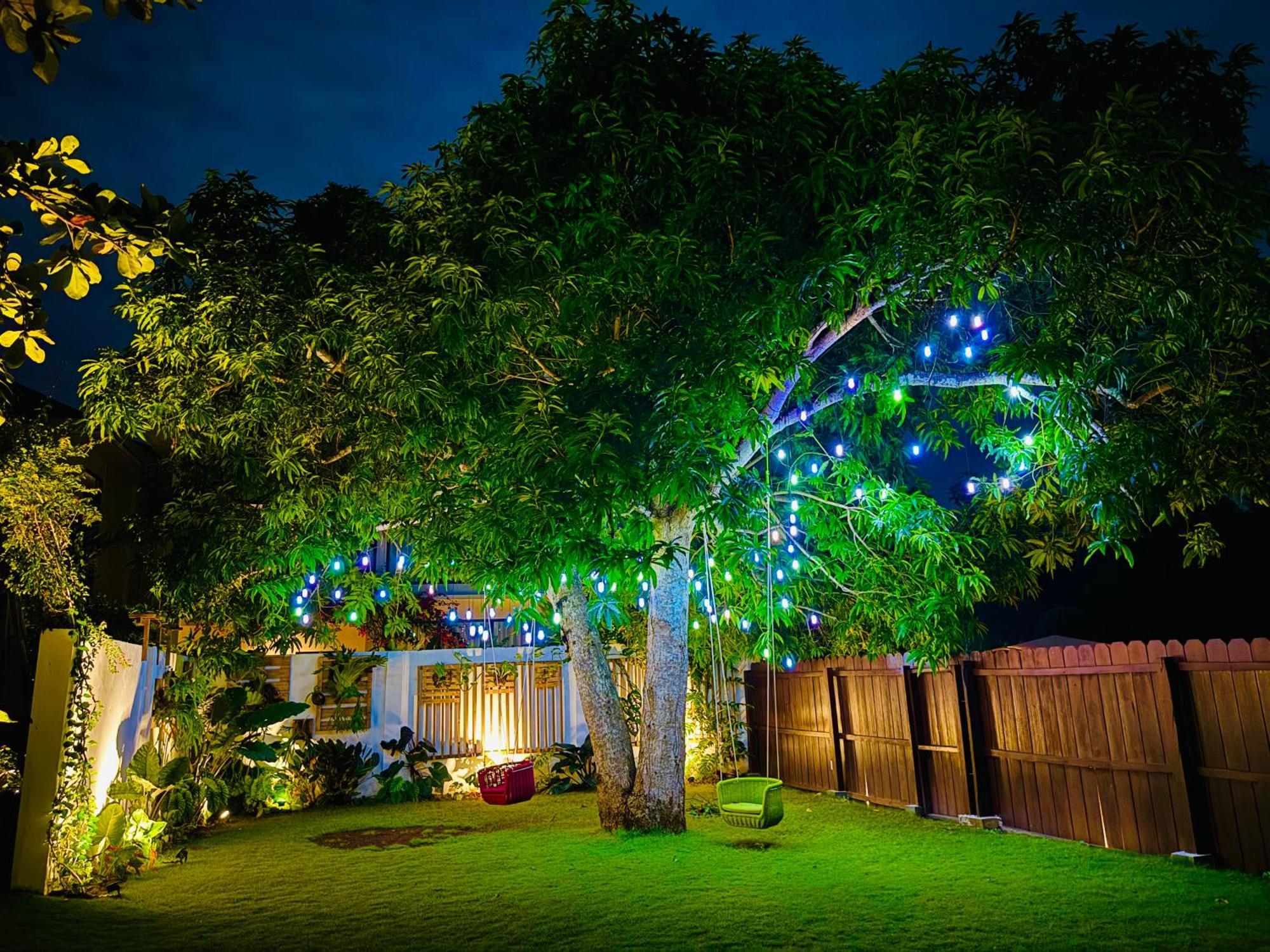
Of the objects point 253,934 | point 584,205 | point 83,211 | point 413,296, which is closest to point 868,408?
point 584,205

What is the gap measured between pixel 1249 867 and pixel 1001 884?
1.78m

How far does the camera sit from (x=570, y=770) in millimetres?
12758

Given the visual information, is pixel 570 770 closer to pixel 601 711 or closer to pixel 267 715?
pixel 601 711

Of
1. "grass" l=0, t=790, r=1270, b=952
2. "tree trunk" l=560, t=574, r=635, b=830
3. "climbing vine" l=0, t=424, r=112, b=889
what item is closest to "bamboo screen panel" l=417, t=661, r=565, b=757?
"tree trunk" l=560, t=574, r=635, b=830

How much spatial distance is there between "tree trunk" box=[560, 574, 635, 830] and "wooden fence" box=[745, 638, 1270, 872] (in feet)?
9.80

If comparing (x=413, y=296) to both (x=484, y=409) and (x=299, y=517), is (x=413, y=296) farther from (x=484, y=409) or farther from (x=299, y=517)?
(x=299, y=517)

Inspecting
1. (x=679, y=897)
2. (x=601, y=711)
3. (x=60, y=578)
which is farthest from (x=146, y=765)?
(x=679, y=897)

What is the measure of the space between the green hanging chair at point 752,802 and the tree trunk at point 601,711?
1339mm

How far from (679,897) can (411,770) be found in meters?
7.29

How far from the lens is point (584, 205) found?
800 cm

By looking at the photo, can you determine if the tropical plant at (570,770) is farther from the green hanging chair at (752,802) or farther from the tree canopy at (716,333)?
the green hanging chair at (752,802)

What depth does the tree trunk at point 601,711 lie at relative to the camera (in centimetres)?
922

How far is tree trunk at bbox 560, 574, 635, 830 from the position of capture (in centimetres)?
922

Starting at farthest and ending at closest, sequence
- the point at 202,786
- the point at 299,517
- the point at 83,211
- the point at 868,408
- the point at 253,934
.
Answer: the point at 868,408 < the point at 202,786 < the point at 299,517 < the point at 253,934 < the point at 83,211
